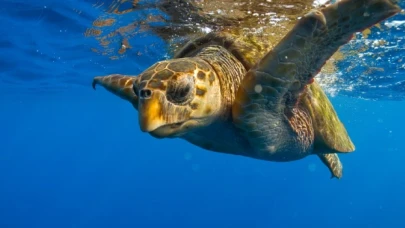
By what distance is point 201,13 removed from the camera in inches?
269

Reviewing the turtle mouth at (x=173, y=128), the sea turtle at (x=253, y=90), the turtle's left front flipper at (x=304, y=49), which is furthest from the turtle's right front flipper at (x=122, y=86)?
the turtle's left front flipper at (x=304, y=49)

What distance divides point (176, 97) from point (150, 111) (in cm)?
26

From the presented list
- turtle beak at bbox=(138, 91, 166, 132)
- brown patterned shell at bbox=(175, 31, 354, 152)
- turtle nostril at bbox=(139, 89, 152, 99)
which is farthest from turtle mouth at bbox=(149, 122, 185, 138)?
brown patterned shell at bbox=(175, 31, 354, 152)

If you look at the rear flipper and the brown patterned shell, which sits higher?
the brown patterned shell

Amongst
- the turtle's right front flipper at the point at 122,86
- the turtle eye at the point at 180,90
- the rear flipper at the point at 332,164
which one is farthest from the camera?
the rear flipper at the point at 332,164

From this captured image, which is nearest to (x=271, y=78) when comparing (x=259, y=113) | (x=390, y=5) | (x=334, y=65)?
(x=259, y=113)

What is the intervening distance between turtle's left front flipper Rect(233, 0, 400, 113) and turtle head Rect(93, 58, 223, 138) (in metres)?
0.36

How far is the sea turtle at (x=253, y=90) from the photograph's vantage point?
243 centimetres

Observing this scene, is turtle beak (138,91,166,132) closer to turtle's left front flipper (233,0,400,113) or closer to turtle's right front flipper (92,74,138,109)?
turtle's left front flipper (233,0,400,113)

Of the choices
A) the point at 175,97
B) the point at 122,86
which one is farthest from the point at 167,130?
the point at 122,86

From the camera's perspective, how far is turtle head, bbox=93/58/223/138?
2.40 metres

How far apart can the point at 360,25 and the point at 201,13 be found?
4757 mm

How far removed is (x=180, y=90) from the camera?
99.5 inches

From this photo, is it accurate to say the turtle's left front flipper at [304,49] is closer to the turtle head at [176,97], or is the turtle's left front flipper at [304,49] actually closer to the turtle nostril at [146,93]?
the turtle head at [176,97]
